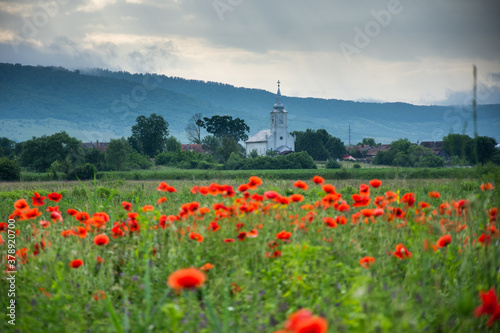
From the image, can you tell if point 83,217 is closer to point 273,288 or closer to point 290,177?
point 273,288

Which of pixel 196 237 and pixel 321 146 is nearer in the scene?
pixel 196 237

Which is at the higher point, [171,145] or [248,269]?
[171,145]

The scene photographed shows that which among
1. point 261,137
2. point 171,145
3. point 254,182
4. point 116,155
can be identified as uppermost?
point 261,137

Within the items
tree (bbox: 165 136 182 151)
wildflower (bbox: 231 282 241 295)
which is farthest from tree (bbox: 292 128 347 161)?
wildflower (bbox: 231 282 241 295)

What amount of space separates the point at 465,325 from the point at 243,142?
4334 inches

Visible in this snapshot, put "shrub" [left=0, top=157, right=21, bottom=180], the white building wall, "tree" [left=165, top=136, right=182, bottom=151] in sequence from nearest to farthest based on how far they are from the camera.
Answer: "shrub" [left=0, top=157, right=21, bottom=180], "tree" [left=165, top=136, right=182, bottom=151], the white building wall

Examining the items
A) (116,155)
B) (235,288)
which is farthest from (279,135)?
(235,288)

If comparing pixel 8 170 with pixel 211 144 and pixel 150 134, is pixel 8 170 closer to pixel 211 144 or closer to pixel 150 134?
pixel 150 134

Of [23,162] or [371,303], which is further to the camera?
[23,162]

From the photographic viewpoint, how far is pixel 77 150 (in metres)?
50.4

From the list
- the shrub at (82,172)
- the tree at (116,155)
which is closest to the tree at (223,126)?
the tree at (116,155)

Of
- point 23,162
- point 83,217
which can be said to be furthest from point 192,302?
point 23,162

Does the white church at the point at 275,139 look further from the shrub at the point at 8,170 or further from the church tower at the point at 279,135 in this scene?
the shrub at the point at 8,170

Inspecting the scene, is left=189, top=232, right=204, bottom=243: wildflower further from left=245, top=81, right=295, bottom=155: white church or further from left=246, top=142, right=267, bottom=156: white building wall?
left=246, top=142, right=267, bottom=156: white building wall
